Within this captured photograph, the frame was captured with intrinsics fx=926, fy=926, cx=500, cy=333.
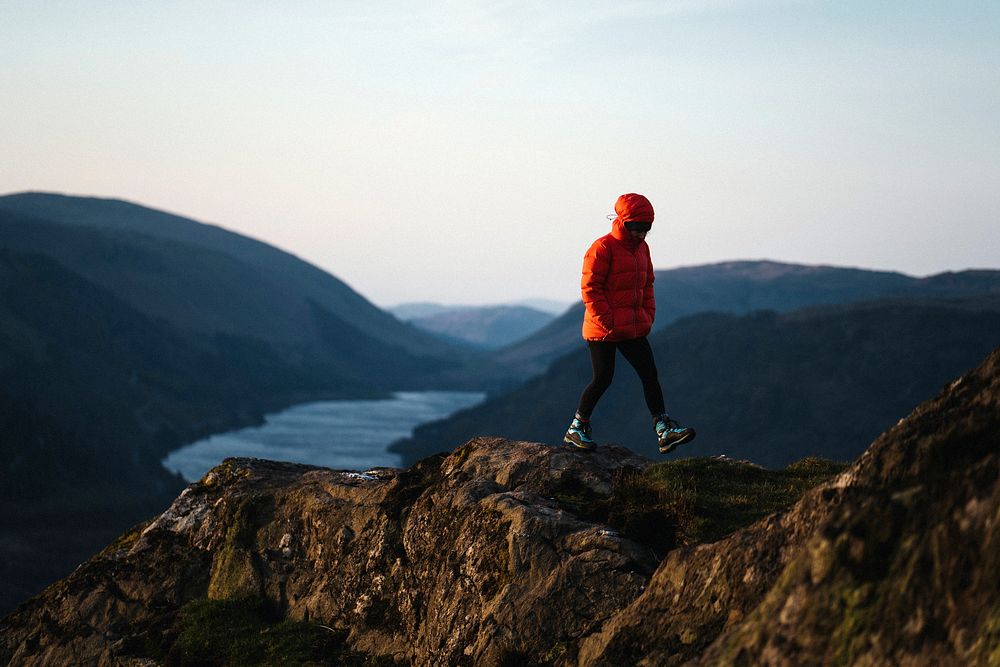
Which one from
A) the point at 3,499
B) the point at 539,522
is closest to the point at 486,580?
the point at 539,522

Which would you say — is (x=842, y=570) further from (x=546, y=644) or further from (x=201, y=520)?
(x=201, y=520)

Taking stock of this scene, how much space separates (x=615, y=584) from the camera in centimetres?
1002

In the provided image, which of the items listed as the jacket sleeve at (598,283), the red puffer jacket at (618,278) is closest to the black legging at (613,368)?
the red puffer jacket at (618,278)

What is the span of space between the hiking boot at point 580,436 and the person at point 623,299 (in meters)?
0.50

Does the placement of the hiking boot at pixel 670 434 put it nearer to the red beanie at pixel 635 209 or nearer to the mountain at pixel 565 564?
the mountain at pixel 565 564

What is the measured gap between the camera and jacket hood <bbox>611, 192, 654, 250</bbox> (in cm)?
1248

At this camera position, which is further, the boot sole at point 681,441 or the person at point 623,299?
the person at point 623,299

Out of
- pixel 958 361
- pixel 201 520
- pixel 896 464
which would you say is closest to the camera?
pixel 896 464

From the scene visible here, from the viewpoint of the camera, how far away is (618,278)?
41.7 feet

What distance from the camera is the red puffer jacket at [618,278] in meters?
12.5

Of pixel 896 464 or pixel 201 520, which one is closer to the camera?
pixel 896 464

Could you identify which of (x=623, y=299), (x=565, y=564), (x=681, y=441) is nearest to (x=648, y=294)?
(x=623, y=299)

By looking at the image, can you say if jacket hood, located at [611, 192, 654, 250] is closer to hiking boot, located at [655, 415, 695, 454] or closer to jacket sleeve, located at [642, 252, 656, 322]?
jacket sleeve, located at [642, 252, 656, 322]

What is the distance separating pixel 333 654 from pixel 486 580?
2.95m
